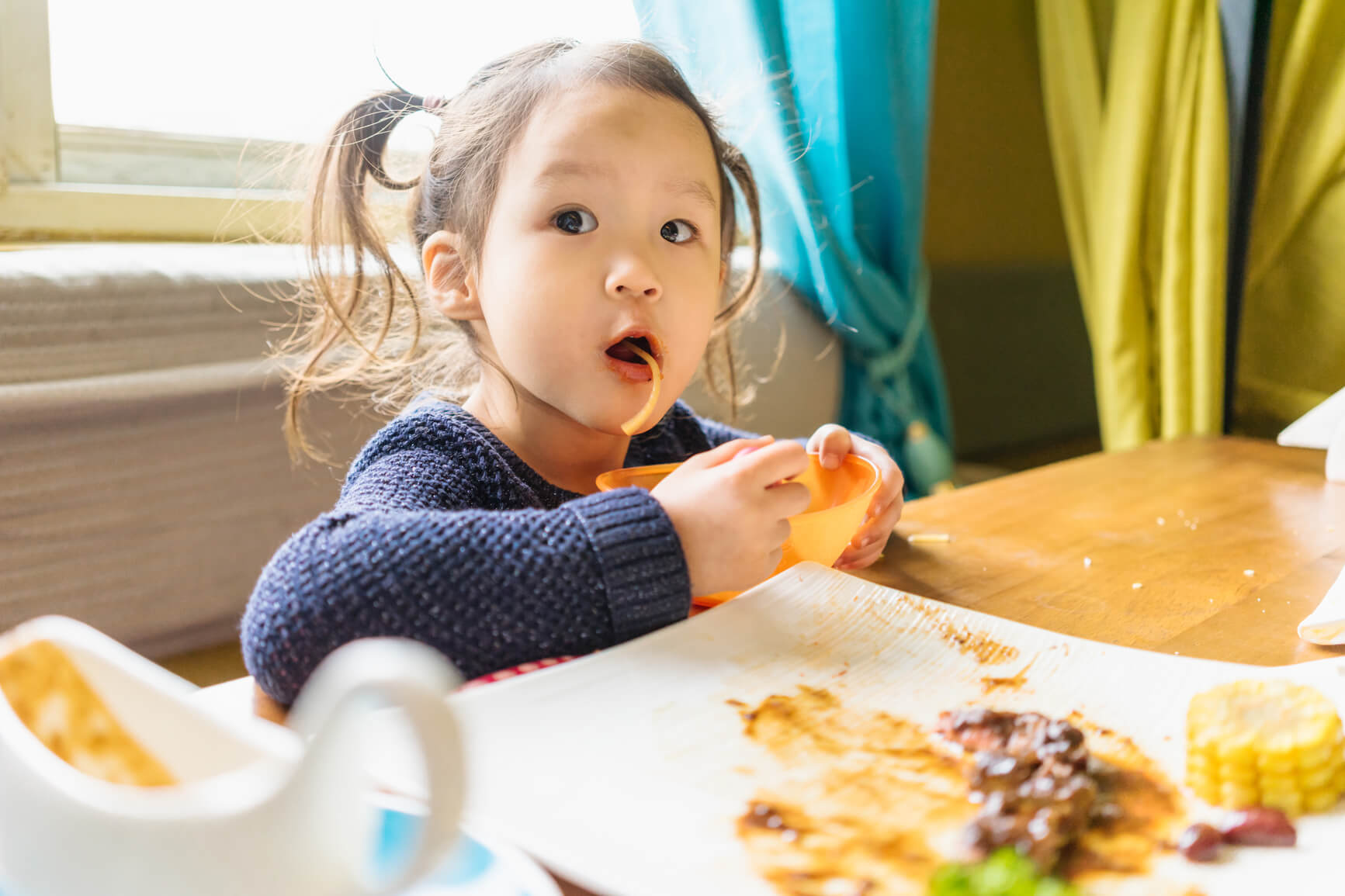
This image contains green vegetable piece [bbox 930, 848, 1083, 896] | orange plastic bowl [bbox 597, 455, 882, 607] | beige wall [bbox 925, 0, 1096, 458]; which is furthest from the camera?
beige wall [bbox 925, 0, 1096, 458]

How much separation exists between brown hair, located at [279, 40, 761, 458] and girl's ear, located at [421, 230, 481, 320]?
0.04 feet

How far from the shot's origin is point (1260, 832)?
0.36 metres

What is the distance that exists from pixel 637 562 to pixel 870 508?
0.91ft

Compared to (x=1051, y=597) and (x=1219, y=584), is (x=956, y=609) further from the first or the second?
(x=1219, y=584)

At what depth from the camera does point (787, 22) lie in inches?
64.0

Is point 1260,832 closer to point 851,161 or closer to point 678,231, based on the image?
point 678,231

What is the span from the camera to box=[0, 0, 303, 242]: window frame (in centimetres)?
119

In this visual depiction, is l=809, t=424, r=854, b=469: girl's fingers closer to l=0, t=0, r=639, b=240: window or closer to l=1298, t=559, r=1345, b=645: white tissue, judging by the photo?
l=1298, t=559, r=1345, b=645: white tissue

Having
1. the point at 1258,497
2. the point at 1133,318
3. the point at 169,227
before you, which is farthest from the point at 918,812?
the point at 1133,318

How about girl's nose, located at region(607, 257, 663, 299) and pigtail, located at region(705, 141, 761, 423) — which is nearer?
girl's nose, located at region(607, 257, 663, 299)

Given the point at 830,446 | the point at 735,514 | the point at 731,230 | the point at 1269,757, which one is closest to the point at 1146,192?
the point at 731,230

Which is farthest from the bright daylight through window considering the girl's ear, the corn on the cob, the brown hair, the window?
the corn on the cob

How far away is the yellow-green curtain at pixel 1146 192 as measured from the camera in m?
1.68

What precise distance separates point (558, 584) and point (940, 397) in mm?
1482
